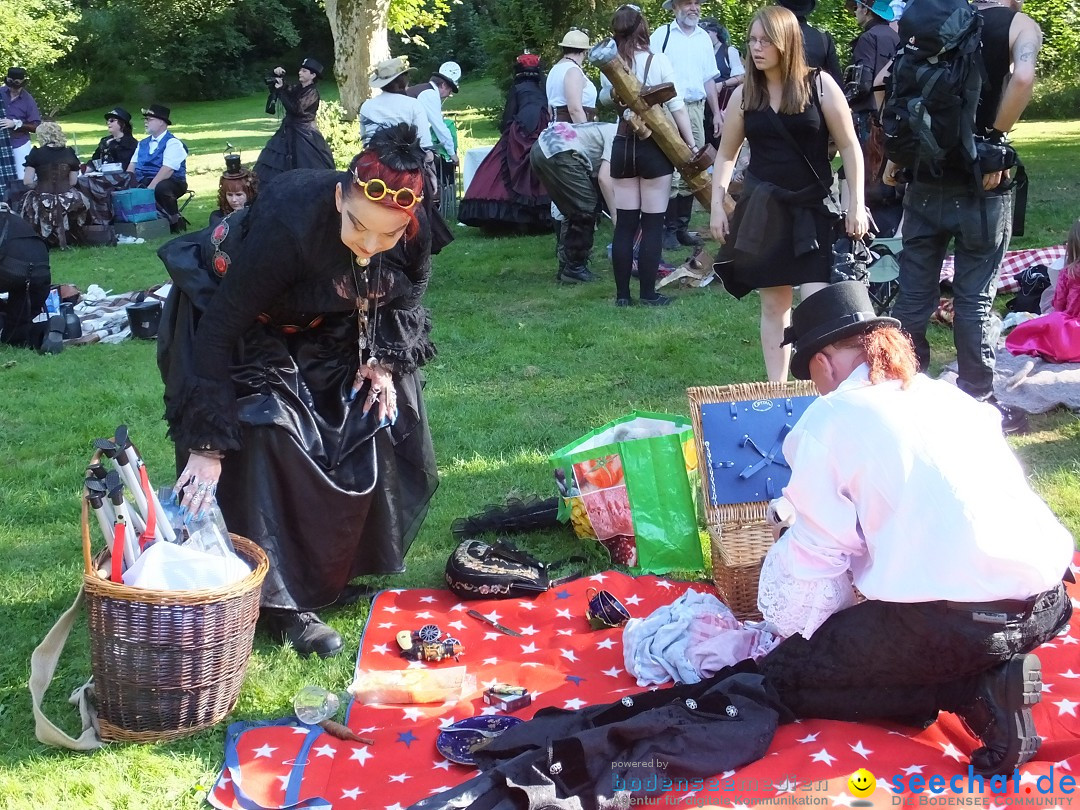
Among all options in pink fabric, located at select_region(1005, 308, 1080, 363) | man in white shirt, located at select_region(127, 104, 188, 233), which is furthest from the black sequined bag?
man in white shirt, located at select_region(127, 104, 188, 233)

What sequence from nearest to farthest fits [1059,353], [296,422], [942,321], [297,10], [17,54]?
[296,422], [1059,353], [942,321], [17,54], [297,10]

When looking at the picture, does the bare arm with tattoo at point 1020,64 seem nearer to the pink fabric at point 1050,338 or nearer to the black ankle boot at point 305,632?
the pink fabric at point 1050,338

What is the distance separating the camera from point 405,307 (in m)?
3.61

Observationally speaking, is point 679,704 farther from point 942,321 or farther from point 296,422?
point 942,321

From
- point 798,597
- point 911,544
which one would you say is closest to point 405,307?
point 798,597

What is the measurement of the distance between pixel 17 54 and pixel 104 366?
25.1m

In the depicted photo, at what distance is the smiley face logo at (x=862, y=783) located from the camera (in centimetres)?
264

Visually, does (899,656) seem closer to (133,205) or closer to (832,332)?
(832,332)

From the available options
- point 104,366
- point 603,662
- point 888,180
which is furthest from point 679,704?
point 104,366

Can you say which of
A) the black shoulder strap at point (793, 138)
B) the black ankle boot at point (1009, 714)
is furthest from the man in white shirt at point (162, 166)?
the black ankle boot at point (1009, 714)

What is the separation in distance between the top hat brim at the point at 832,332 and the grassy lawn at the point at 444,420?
177 cm

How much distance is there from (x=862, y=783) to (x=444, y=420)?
11.3ft

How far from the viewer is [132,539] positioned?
2.98 meters

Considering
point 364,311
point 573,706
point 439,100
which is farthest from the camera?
point 439,100
